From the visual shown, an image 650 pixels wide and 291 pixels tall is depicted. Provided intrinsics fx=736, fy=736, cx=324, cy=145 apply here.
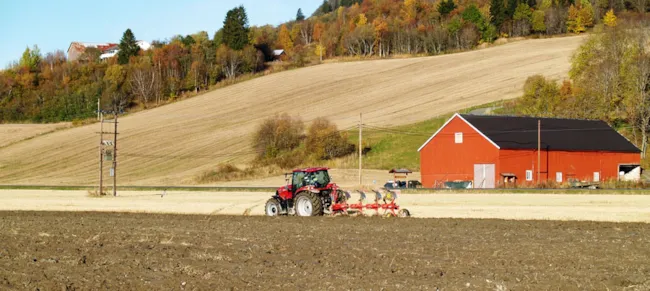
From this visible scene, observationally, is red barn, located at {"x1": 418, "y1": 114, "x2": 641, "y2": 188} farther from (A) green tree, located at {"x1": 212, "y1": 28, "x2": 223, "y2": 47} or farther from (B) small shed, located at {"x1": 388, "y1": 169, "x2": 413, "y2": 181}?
(A) green tree, located at {"x1": 212, "y1": 28, "x2": 223, "y2": 47}

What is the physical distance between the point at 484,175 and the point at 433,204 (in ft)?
65.3

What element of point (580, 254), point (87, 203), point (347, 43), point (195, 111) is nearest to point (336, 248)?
point (580, 254)

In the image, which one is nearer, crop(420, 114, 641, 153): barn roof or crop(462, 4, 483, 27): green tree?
crop(420, 114, 641, 153): barn roof

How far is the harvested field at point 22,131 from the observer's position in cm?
9650

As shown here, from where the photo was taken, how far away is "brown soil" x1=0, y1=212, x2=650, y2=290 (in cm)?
1543

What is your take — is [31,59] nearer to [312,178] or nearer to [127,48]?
[127,48]

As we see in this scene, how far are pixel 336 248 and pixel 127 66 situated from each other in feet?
396

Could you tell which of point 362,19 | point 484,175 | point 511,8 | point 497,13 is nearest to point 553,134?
point 484,175

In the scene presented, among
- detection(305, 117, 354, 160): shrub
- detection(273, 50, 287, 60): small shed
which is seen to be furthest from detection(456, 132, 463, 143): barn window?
detection(273, 50, 287, 60): small shed

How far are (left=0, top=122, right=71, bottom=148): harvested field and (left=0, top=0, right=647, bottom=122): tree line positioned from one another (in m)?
8.11

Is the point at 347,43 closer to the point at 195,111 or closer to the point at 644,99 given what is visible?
the point at 195,111

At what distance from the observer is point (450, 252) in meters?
19.7

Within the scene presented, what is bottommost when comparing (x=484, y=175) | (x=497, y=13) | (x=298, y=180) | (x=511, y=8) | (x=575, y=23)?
(x=298, y=180)

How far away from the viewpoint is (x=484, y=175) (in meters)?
58.8
